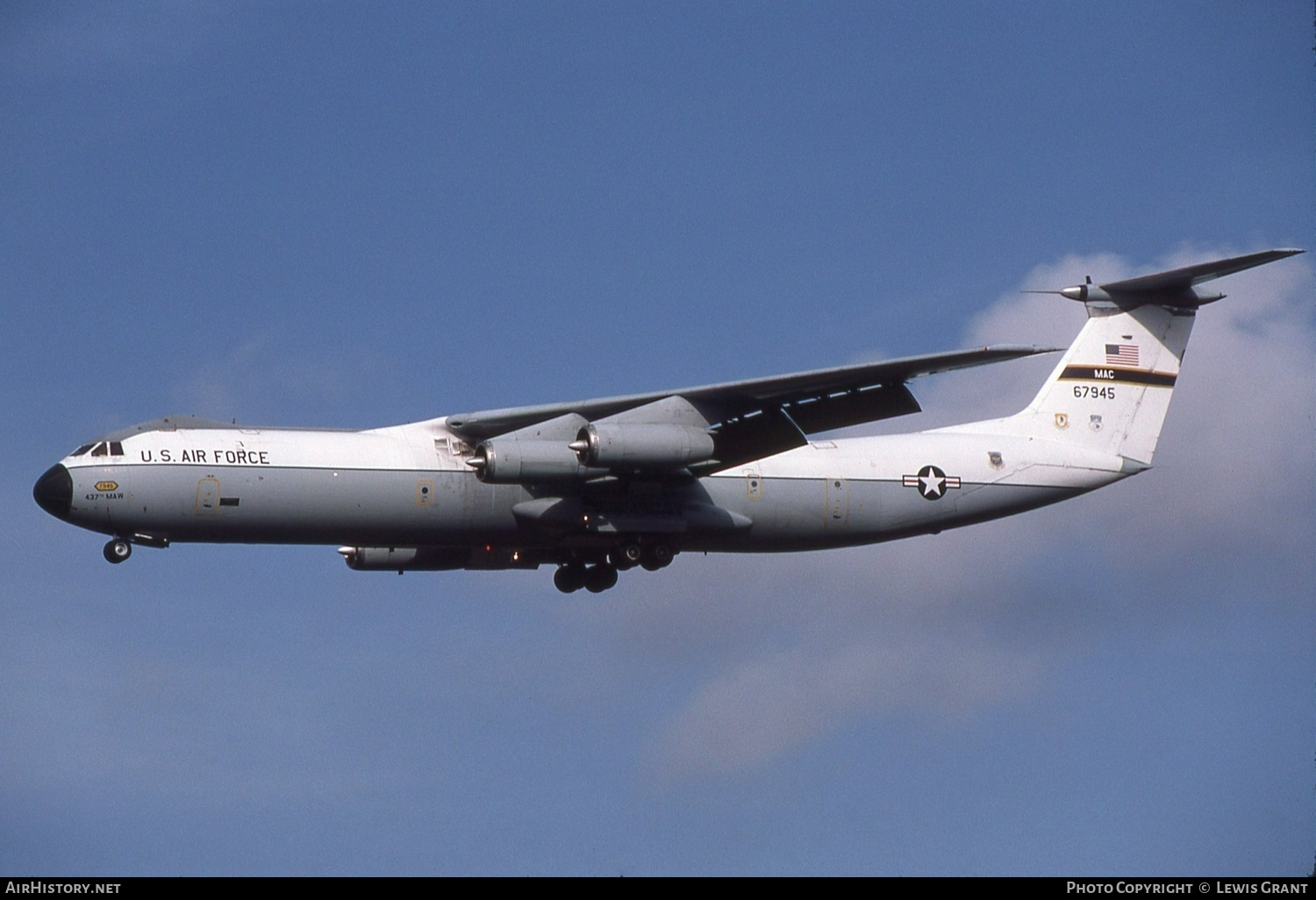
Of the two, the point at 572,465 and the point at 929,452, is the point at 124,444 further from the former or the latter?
the point at 929,452

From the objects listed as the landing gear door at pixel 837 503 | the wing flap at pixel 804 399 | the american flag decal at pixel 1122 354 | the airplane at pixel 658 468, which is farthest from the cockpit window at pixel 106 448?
the american flag decal at pixel 1122 354

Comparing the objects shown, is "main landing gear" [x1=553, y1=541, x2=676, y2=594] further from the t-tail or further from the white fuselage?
the t-tail

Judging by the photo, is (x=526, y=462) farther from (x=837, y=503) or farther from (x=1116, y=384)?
(x=1116, y=384)

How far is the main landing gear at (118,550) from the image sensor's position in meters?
27.1

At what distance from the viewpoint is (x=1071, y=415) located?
105 feet

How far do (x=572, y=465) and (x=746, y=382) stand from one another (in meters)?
2.90

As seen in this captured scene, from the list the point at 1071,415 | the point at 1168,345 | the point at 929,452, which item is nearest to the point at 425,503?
the point at 929,452

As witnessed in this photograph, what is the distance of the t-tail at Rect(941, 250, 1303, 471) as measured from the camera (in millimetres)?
31828

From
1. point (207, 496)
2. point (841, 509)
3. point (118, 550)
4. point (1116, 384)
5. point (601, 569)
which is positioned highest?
point (1116, 384)

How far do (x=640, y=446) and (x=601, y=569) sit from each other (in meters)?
4.01

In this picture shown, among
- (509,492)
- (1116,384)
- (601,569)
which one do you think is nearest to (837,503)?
(601,569)

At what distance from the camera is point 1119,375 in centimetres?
3222
